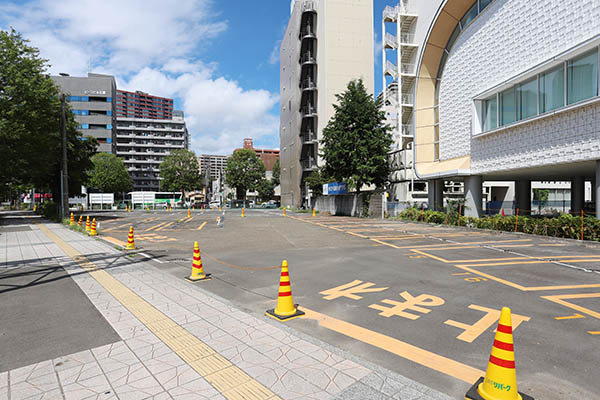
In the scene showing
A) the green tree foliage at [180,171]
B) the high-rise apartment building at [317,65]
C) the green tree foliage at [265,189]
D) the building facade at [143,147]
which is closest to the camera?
the high-rise apartment building at [317,65]

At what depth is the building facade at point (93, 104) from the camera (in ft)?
265

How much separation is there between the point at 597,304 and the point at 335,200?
33581mm

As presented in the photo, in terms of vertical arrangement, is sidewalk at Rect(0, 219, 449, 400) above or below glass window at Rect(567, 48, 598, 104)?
below

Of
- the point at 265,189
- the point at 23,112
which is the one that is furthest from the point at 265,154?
the point at 23,112

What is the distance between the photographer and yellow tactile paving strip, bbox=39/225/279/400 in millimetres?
3285

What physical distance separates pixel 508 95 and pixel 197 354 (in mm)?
21728

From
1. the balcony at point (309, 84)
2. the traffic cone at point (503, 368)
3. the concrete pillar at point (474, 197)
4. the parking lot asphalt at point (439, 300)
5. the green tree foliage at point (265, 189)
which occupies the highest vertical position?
the balcony at point (309, 84)

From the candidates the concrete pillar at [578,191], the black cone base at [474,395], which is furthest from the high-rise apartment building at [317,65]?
the black cone base at [474,395]

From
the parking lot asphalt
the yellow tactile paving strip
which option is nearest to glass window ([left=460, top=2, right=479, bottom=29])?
the parking lot asphalt

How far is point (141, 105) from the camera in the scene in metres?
169

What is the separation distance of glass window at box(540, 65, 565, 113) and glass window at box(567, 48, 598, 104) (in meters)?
0.38

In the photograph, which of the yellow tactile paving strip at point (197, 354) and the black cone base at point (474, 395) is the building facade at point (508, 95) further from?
the yellow tactile paving strip at point (197, 354)

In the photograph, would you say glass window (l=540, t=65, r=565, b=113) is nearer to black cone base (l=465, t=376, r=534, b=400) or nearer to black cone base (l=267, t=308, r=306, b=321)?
black cone base (l=267, t=308, r=306, b=321)

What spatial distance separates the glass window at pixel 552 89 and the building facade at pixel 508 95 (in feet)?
0.16
